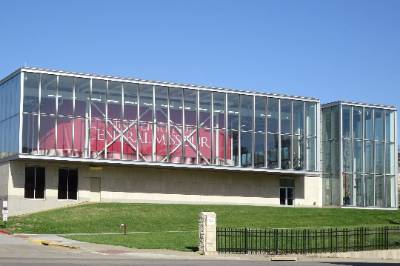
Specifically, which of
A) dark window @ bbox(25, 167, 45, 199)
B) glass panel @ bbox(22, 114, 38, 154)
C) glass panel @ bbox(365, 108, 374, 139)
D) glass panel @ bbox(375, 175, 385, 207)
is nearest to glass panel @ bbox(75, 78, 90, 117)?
glass panel @ bbox(22, 114, 38, 154)

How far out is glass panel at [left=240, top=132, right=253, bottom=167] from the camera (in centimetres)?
6231

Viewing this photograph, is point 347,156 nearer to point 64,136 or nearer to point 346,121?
point 346,121

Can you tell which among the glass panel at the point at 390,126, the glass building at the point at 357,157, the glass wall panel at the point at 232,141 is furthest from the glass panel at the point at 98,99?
the glass panel at the point at 390,126

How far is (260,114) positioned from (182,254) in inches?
1359

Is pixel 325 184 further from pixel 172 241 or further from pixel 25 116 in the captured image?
pixel 172 241

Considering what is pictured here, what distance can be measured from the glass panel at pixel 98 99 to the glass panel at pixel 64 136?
2208 mm

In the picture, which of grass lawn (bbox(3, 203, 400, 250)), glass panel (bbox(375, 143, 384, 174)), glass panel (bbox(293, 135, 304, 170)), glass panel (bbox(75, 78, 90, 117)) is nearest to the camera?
grass lawn (bbox(3, 203, 400, 250))

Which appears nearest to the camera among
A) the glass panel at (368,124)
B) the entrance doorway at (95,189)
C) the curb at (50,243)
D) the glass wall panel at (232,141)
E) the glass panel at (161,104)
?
the curb at (50,243)

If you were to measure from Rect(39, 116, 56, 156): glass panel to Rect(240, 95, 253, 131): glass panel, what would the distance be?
1670cm

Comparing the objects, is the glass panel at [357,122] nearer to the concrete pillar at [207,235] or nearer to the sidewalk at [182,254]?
the sidewalk at [182,254]

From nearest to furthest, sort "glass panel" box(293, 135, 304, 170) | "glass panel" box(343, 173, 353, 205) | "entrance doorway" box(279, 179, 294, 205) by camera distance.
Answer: "glass panel" box(293, 135, 304, 170), "entrance doorway" box(279, 179, 294, 205), "glass panel" box(343, 173, 353, 205)

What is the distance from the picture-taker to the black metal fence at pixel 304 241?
107 ft

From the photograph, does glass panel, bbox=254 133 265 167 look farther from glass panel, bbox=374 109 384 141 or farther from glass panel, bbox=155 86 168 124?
glass panel, bbox=374 109 384 141

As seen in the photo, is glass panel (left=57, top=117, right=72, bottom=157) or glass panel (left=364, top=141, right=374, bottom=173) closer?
glass panel (left=57, top=117, right=72, bottom=157)
